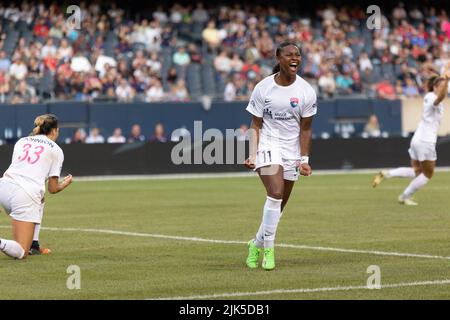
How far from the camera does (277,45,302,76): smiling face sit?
12.0m

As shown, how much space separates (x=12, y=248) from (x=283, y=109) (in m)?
3.33

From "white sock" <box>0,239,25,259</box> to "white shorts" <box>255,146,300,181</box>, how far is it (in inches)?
111

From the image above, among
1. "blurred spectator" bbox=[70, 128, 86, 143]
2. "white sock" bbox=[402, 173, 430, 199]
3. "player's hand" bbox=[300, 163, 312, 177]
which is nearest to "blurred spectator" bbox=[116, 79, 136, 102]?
"blurred spectator" bbox=[70, 128, 86, 143]

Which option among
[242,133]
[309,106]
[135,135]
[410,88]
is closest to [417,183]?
[309,106]

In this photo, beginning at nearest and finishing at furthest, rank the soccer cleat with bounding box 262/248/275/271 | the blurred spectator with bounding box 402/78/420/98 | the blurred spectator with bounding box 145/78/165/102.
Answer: the soccer cleat with bounding box 262/248/275/271 → the blurred spectator with bounding box 145/78/165/102 → the blurred spectator with bounding box 402/78/420/98

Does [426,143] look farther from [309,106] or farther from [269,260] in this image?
[269,260]

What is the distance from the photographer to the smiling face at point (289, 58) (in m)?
12.0

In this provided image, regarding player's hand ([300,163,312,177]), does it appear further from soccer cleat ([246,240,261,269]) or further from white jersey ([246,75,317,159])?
soccer cleat ([246,240,261,269])

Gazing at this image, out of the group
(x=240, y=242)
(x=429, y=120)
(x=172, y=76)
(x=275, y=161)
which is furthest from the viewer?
(x=172, y=76)

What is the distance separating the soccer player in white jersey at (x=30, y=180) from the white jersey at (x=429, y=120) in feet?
30.9

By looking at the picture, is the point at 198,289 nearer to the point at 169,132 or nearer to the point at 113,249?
the point at 113,249

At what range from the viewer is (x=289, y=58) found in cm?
1205

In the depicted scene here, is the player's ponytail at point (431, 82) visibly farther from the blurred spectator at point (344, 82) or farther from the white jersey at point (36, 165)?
the blurred spectator at point (344, 82)

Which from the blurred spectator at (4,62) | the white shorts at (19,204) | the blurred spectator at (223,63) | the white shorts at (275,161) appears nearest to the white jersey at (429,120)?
the white shorts at (275,161)
